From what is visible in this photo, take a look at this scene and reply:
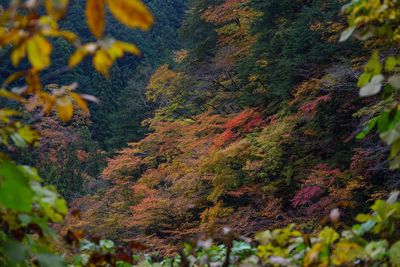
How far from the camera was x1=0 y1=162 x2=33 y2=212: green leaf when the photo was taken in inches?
20.8

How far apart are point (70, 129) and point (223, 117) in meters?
6.88

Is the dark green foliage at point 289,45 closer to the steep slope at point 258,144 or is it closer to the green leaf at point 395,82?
the steep slope at point 258,144

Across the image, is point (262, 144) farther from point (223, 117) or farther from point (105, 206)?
point (105, 206)

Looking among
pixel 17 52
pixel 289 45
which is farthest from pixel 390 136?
pixel 289 45

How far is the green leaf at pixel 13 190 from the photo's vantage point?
20.8 inches

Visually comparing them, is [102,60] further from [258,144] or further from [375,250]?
[258,144]

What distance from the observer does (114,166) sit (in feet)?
28.2

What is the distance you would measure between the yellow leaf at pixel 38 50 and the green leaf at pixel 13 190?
14 cm

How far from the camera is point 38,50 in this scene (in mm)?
484

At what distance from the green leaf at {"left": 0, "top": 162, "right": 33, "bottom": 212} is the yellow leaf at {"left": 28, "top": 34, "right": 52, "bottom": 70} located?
14cm

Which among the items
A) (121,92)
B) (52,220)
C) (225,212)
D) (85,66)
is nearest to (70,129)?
(121,92)

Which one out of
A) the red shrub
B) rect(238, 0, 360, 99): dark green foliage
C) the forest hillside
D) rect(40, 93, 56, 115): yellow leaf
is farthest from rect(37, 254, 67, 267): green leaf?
rect(238, 0, 360, 99): dark green foliage

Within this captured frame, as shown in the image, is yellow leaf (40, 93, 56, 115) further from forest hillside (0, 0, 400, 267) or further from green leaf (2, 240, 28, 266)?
green leaf (2, 240, 28, 266)

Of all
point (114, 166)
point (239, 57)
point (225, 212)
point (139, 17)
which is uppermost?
point (239, 57)
